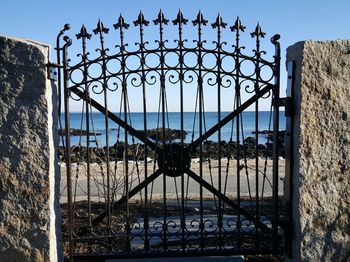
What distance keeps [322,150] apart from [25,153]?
264 centimetres

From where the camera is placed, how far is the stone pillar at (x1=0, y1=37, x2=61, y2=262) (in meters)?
3.85

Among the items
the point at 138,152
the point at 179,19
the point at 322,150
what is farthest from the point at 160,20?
the point at 138,152

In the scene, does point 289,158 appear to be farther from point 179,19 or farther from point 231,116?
point 179,19

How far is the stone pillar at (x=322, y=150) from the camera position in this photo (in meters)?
4.01

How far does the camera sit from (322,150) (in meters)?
4.04

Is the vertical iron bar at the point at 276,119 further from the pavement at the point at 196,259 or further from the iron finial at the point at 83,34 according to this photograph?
the iron finial at the point at 83,34

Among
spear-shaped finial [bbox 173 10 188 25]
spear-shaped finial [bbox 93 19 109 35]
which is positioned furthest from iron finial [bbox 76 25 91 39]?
spear-shaped finial [bbox 173 10 188 25]

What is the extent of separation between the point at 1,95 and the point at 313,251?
3.11m

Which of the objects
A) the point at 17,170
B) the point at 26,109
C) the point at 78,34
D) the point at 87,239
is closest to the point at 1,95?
the point at 26,109

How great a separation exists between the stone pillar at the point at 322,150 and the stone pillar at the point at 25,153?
2.25 metres

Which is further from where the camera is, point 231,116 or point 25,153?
point 231,116

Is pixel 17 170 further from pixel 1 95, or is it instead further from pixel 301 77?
pixel 301 77

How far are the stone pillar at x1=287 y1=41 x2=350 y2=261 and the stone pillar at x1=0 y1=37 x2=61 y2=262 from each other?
88.5 inches

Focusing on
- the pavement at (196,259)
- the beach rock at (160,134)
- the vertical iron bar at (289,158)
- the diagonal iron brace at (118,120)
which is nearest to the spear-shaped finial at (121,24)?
the diagonal iron brace at (118,120)
